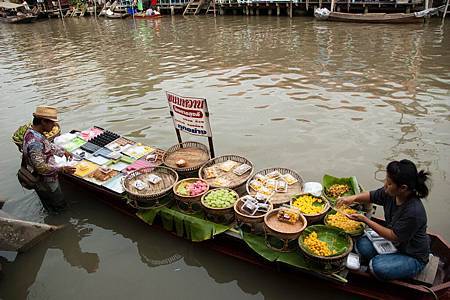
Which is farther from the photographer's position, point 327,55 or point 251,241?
point 327,55

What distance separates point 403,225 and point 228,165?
9.48 feet

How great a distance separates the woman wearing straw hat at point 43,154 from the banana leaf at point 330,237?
151 inches

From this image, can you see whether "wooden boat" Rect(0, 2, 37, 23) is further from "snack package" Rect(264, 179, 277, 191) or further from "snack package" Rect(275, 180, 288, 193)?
"snack package" Rect(275, 180, 288, 193)

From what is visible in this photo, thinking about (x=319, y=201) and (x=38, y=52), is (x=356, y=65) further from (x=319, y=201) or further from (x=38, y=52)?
(x=38, y=52)

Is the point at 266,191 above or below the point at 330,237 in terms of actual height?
above

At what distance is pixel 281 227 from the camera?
163 inches

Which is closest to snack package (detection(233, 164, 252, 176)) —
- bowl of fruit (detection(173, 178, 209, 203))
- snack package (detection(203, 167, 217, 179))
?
snack package (detection(203, 167, 217, 179))

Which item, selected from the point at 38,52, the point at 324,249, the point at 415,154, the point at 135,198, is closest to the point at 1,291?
the point at 135,198

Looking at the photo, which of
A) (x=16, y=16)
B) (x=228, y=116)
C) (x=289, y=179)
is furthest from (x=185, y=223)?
(x=16, y=16)

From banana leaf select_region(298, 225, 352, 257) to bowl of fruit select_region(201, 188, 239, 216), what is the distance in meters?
1.04

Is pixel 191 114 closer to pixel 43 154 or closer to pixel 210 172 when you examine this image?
pixel 210 172

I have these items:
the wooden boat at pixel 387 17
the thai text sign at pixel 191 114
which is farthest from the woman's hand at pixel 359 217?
the wooden boat at pixel 387 17

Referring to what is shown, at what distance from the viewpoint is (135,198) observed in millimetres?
5055

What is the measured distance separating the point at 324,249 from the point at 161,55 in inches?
605
